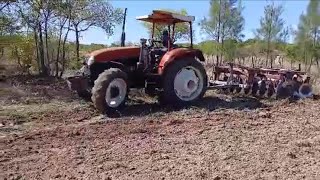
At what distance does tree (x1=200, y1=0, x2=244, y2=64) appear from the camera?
27.0 metres

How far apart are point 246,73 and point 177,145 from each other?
18.2 ft

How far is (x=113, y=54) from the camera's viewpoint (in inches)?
342

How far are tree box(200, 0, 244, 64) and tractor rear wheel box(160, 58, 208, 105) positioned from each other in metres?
17.6

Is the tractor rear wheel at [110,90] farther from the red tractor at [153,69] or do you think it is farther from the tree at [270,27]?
the tree at [270,27]

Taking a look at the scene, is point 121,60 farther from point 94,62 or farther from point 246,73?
point 246,73

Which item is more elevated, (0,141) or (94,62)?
(94,62)

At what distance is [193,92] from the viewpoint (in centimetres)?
940

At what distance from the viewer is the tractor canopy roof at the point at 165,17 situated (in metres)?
8.86

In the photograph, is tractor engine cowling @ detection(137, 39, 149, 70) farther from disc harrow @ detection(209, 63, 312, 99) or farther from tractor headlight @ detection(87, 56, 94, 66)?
disc harrow @ detection(209, 63, 312, 99)

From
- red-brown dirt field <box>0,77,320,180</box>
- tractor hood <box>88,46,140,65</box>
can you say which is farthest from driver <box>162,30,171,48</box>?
red-brown dirt field <box>0,77,320,180</box>

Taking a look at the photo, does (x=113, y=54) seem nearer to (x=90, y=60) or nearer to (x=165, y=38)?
(x=90, y=60)

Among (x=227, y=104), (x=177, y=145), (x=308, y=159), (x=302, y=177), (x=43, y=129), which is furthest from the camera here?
(x=227, y=104)

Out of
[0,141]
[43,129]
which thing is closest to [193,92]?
[43,129]

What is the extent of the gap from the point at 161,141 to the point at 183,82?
3302mm
